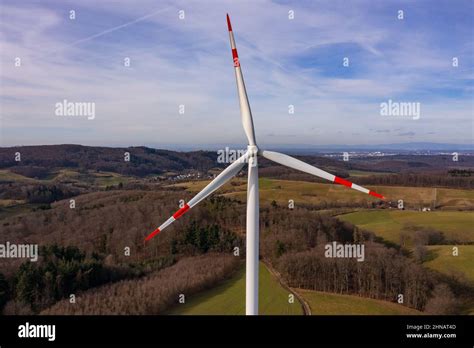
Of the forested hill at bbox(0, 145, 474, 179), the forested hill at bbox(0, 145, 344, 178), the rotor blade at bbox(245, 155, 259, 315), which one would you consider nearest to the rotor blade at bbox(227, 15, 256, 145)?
the rotor blade at bbox(245, 155, 259, 315)

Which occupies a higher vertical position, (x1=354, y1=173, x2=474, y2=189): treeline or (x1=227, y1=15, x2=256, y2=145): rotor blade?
(x1=227, y1=15, x2=256, y2=145): rotor blade

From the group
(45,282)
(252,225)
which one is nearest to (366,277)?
(252,225)

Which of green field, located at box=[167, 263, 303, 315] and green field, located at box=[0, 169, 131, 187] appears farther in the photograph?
green field, located at box=[0, 169, 131, 187]

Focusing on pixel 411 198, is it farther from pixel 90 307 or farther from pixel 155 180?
pixel 90 307

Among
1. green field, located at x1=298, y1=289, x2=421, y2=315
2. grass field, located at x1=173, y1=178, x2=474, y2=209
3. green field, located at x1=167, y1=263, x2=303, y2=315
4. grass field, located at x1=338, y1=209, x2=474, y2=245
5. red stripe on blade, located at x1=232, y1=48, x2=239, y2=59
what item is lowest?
green field, located at x1=298, y1=289, x2=421, y2=315

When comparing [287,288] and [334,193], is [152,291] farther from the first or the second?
[334,193]

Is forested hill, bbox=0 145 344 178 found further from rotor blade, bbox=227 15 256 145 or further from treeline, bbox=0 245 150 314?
rotor blade, bbox=227 15 256 145

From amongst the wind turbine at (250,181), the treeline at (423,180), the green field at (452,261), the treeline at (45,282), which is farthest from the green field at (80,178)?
the wind turbine at (250,181)
